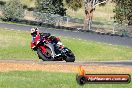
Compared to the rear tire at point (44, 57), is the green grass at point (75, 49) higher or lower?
lower

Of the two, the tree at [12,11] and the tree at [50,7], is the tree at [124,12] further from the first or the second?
the tree at [12,11]

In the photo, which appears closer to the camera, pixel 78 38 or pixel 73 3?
pixel 78 38

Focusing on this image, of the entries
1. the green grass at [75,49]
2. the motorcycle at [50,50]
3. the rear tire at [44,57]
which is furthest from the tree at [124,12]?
the rear tire at [44,57]

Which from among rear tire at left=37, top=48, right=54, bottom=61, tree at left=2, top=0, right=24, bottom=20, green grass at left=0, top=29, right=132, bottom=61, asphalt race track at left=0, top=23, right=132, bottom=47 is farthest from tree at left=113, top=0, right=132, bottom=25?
rear tire at left=37, top=48, right=54, bottom=61

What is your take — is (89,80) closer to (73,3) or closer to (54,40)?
(54,40)

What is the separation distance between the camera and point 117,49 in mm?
37188

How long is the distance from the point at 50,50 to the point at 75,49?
15595 millimetres

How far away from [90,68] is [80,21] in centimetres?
4544

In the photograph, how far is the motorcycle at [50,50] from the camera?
20.4 meters

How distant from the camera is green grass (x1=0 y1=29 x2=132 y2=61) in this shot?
3375cm

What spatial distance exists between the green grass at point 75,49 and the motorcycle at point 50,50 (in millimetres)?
11550

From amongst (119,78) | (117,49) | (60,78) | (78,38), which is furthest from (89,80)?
(78,38)

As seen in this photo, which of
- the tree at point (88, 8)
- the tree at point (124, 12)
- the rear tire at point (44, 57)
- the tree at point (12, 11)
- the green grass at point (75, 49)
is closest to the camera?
the rear tire at point (44, 57)

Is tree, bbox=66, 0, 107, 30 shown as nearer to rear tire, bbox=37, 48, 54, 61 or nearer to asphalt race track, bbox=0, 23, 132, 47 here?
asphalt race track, bbox=0, 23, 132, 47
